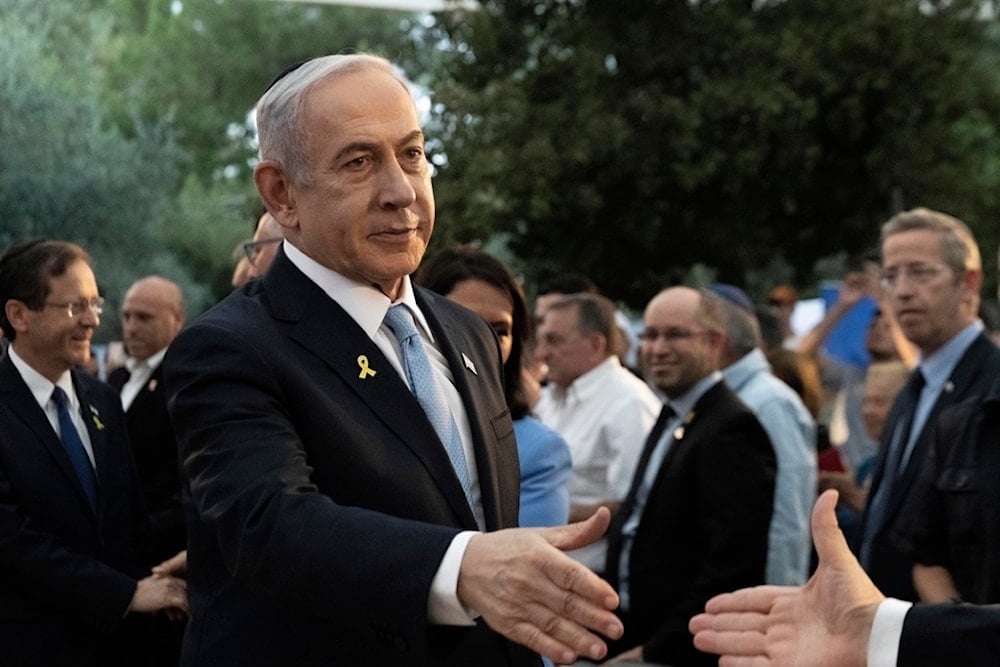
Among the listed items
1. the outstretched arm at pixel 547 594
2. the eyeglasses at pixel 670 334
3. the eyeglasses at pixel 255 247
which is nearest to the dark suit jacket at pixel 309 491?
the outstretched arm at pixel 547 594

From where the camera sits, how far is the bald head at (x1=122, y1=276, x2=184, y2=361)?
5.84 meters

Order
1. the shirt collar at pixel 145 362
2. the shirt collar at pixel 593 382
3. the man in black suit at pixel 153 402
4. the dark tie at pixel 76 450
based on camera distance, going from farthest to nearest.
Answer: the shirt collar at pixel 593 382 < the shirt collar at pixel 145 362 < the man in black suit at pixel 153 402 < the dark tie at pixel 76 450

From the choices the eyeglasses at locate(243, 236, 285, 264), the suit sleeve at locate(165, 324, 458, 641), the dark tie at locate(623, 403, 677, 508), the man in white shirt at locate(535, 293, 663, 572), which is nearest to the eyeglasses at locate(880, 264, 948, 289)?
the dark tie at locate(623, 403, 677, 508)

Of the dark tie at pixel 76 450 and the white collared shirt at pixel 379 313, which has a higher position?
the white collared shirt at pixel 379 313

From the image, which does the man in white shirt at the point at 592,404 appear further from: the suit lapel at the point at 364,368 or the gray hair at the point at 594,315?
the suit lapel at the point at 364,368

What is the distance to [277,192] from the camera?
2.35m

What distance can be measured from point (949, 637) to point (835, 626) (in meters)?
0.23

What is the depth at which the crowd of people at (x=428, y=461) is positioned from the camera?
1.99 m

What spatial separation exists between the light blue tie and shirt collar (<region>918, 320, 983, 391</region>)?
2.93 m

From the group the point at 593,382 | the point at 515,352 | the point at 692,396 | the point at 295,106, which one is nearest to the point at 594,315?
the point at 593,382

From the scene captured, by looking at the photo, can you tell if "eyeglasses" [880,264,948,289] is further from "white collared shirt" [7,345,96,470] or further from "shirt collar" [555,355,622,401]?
"white collared shirt" [7,345,96,470]

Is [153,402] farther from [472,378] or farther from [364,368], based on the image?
[364,368]

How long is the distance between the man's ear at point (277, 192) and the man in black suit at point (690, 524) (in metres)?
2.74

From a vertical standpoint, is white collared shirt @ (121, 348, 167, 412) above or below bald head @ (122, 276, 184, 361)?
below
